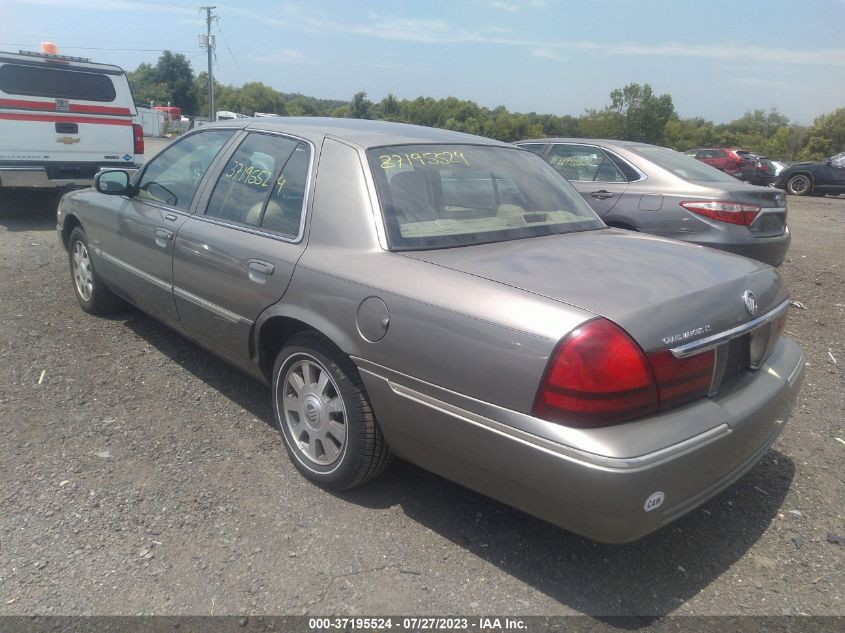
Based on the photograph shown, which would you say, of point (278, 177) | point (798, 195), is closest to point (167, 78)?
point (798, 195)

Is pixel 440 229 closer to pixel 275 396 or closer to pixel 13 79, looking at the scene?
pixel 275 396

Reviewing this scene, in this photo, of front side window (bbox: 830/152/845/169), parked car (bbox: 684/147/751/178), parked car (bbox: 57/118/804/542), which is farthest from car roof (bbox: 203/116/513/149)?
parked car (bbox: 684/147/751/178)

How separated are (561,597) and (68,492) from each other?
217 centimetres

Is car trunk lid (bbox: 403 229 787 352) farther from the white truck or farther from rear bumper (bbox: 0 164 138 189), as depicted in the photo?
the white truck

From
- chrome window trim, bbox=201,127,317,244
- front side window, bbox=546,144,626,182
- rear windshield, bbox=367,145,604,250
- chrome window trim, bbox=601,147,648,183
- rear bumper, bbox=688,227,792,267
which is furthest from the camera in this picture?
front side window, bbox=546,144,626,182

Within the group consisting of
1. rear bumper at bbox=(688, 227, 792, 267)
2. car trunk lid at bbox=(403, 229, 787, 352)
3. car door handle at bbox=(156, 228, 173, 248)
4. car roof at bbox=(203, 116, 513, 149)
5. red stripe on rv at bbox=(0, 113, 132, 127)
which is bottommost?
rear bumper at bbox=(688, 227, 792, 267)

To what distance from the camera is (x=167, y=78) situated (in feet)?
277

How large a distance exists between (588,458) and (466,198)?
155 centimetres

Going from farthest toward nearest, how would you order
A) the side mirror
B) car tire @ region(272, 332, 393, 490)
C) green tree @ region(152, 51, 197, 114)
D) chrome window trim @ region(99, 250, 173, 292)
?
green tree @ region(152, 51, 197, 114) → the side mirror → chrome window trim @ region(99, 250, 173, 292) → car tire @ region(272, 332, 393, 490)

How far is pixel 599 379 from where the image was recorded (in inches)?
85.3

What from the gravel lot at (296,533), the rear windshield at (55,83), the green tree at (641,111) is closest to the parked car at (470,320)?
the gravel lot at (296,533)

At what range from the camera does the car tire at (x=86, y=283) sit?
16.8 ft

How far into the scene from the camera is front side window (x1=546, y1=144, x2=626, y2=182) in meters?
6.68

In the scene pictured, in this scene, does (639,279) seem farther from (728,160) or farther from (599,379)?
(728,160)
